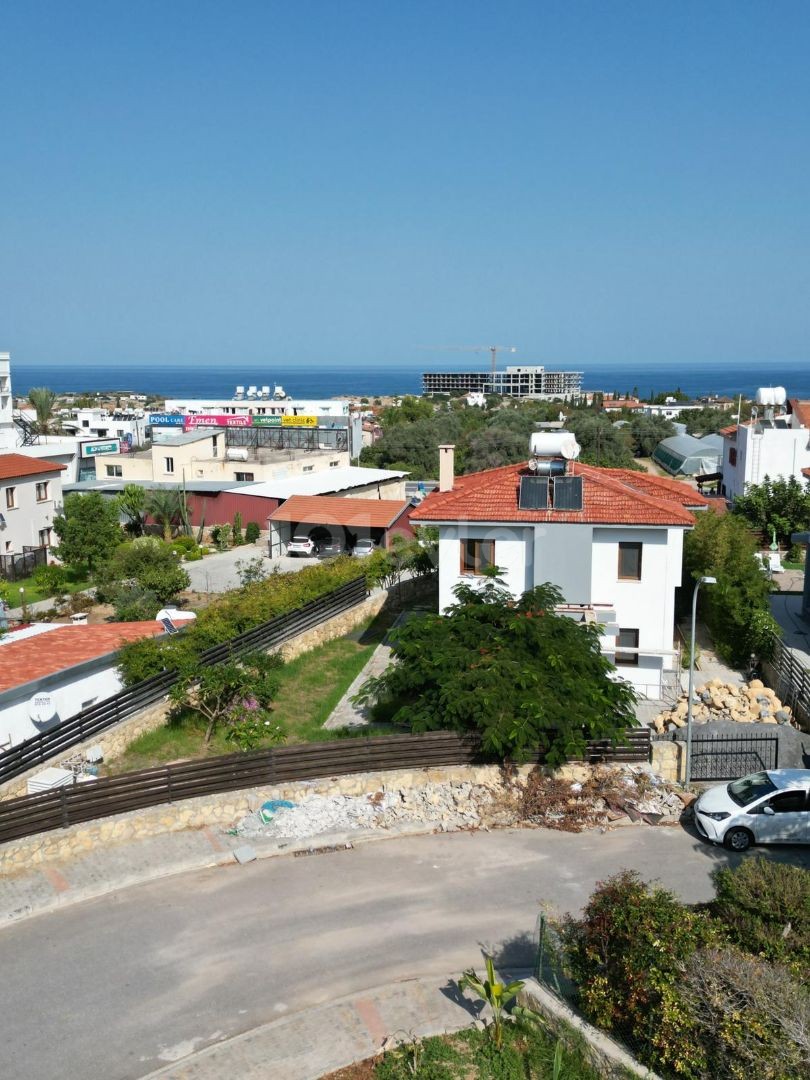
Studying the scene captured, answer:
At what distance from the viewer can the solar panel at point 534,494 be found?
2244cm

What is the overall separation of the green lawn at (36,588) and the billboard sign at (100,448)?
73.5 ft

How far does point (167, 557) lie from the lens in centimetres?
3338

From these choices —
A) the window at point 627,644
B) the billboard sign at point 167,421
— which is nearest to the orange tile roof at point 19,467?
the window at point 627,644

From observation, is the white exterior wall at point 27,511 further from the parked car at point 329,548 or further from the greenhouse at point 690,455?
the greenhouse at point 690,455

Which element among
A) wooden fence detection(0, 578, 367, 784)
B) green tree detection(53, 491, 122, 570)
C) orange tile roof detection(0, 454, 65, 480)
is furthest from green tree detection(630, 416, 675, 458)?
wooden fence detection(0, 578, 367, 784)

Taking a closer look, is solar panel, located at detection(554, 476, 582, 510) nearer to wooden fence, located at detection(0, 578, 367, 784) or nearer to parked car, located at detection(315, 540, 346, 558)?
wooden fence, located at detection(0, 578, 367, 784)

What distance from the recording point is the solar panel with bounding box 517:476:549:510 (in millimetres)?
22438

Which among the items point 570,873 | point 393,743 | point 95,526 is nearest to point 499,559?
point 393,743

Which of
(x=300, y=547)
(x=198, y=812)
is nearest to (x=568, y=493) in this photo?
(x=198, y=812)

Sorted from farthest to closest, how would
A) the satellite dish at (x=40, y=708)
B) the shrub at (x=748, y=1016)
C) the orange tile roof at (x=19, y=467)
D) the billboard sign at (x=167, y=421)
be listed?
the billboard sign at (x=167, y=421), the orange tile roof at (x=19, y=467), the satellite dish at (x=40, y=708), the shrub at (x=748, y=1016)

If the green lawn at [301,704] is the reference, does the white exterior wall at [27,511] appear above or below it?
above

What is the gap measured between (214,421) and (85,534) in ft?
122

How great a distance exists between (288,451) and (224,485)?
11722 mm

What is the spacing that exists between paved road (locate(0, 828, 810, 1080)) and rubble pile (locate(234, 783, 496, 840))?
51 cm
